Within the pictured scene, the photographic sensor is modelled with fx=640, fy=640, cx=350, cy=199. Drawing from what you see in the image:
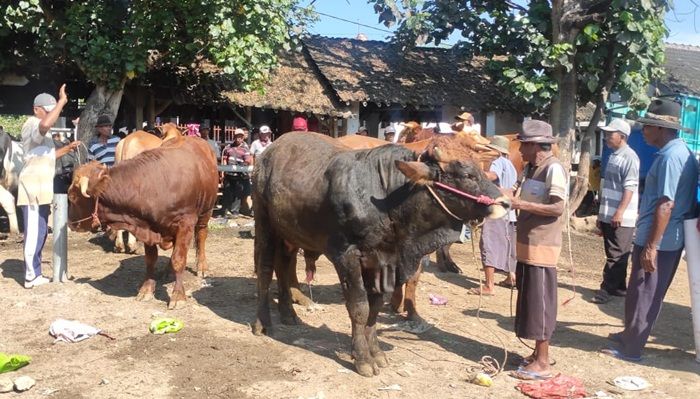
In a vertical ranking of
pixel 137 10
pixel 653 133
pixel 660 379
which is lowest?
pixel 660 379

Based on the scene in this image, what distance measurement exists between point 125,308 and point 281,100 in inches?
393

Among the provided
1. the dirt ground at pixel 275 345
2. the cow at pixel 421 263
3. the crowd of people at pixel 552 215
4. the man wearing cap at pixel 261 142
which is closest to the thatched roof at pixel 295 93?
the man wearing cap at pixel 261 142

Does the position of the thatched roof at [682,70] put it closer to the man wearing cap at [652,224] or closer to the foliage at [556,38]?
the foliage at [556,38]

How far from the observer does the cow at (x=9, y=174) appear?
33.2ft

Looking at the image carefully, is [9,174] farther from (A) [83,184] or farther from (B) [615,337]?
(B) [615,337]

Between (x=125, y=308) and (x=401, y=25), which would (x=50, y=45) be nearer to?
(x=125, y=308)

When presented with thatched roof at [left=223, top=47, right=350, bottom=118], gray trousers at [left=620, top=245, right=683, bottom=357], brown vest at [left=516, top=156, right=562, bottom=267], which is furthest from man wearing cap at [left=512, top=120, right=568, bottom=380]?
thatched roof at [left=223, top=47, right=350, bottom=118]

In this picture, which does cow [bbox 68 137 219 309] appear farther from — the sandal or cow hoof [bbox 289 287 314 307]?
the sandal

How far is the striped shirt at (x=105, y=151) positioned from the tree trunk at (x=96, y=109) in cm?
281

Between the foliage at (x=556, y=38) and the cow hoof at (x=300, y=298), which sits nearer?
the cow hoof at (x=300, y=298)

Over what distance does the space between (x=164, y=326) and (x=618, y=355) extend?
4.16 m

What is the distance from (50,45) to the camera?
1188cm

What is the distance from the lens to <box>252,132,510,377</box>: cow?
187 inches

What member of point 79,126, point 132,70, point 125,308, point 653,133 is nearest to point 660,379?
point 653,133
